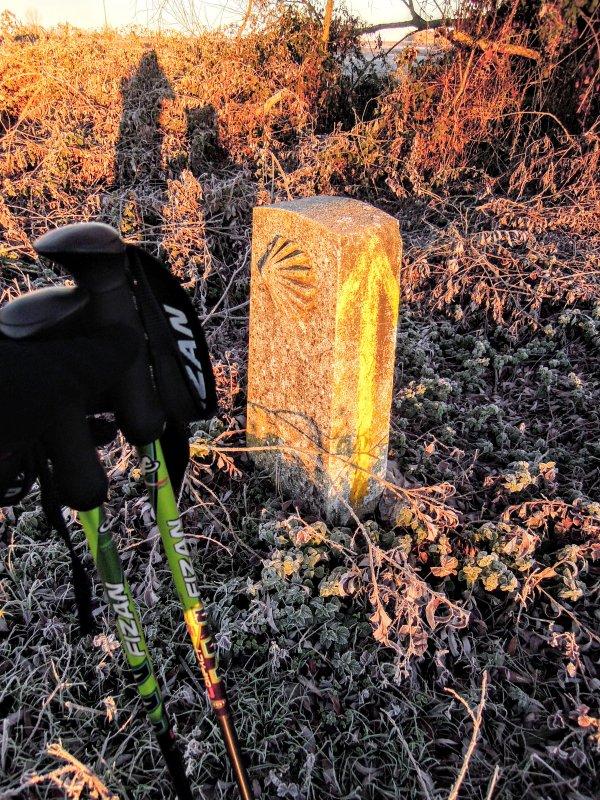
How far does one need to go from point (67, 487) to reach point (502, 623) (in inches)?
69.3

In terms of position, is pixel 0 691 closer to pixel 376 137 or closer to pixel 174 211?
pixel 174 211

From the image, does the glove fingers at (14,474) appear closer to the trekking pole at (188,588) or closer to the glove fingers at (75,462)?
the glove fingers at (75,462)

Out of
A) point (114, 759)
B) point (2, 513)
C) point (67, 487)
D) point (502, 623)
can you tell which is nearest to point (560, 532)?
point (502, 623)

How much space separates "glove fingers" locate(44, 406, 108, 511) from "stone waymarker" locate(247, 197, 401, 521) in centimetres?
114

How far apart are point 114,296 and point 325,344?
1.12 metres

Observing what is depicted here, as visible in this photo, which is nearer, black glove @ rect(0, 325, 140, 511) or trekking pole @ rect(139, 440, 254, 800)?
black glove @ rect(0, 325, 140, 511)

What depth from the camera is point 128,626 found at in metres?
1.39

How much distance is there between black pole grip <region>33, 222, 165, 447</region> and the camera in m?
1.06

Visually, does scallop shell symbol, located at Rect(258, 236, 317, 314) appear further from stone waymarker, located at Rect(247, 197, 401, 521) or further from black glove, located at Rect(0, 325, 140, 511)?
black glove, located at Rect(0, 325, 140, 511)

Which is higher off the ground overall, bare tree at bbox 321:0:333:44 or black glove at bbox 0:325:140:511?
bare tree at bbox 321:0:333:44

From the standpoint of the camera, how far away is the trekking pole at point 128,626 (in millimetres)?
1299

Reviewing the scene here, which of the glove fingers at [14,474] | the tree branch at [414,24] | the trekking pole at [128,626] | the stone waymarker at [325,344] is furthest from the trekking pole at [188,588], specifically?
the tree branch at [414,24]

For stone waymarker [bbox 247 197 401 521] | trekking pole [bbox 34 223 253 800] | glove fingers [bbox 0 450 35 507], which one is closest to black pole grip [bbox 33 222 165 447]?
trekking pole [bbox 34 223 253 800]

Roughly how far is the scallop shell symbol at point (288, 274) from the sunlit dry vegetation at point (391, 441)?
81 centimetres
